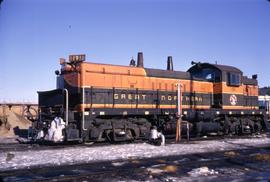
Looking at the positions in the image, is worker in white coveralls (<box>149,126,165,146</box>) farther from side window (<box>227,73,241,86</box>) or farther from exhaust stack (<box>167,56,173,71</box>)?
side window (<box>227,73,241,86</box>)

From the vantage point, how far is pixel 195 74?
21844 millimetres

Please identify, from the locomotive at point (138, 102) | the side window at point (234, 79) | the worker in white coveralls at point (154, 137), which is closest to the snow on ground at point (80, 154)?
the worker in white coveralls at point (154, 137)

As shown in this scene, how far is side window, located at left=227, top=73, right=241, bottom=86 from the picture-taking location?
21047 mm

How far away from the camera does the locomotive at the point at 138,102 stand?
1552cm

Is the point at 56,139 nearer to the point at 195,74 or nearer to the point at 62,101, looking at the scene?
the point at 62,101

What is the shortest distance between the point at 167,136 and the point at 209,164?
9979 millimetres

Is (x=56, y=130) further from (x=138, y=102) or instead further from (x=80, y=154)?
(x=138, y=102)

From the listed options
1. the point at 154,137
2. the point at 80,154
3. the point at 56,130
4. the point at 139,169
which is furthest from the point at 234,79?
the point at 139,169

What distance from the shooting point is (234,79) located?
2138 centimetres

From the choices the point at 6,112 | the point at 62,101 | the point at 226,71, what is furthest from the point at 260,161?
the point at 6,112

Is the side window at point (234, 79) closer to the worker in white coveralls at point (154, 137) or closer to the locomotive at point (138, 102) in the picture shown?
the locomotive at point (138, 102)

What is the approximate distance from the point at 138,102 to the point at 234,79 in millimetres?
7386

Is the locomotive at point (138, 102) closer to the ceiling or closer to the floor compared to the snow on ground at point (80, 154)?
closer to the ceiling

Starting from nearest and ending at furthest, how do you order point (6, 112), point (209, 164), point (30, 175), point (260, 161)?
1. point (30, 175)
2. point (209, 164)
3. point (260, 161)
4. point (6, 112)
